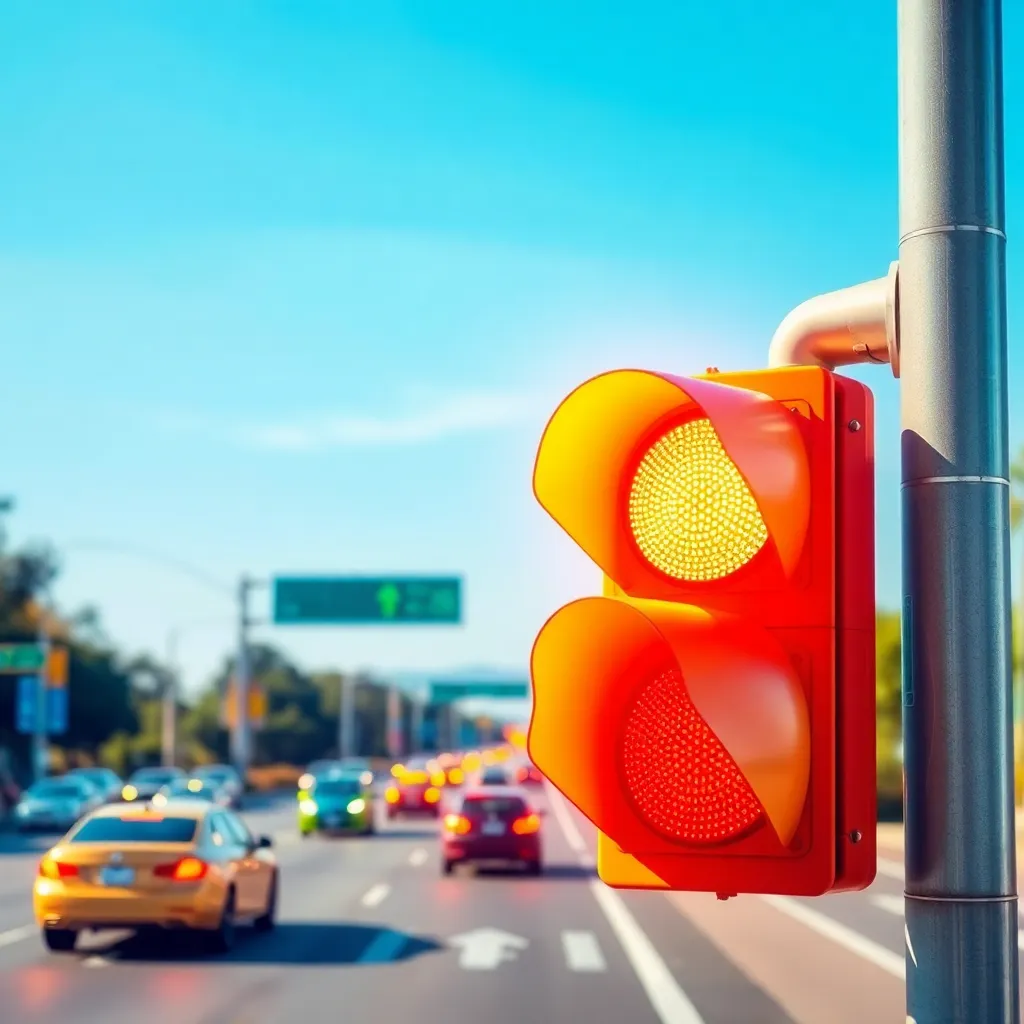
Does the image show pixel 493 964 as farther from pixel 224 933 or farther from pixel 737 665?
pixel 737 665

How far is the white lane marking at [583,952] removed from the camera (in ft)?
53.6

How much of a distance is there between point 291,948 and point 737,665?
1587 cm

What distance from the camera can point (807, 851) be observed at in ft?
9.29

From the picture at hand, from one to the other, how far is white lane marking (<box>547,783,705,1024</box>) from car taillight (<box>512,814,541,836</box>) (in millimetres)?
2011

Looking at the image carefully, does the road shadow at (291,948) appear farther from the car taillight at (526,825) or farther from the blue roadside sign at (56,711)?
the blue roadside sign at (56,711)

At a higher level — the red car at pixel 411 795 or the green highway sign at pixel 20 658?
the green highway sign at pixel 20 658

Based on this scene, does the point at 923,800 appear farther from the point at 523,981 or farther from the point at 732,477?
the point at 523,981

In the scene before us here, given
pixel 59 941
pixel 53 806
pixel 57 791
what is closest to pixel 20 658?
pixel 57 791

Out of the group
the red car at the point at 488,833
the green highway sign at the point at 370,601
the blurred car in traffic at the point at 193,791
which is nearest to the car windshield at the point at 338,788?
the blurred car in traffic at the point at 193,791

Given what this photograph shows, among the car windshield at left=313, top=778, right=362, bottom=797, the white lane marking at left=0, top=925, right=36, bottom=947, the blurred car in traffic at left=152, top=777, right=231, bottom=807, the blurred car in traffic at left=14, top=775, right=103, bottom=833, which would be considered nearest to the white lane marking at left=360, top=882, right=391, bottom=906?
the white lane marking at left=0, top=925, right=36, bottom=947

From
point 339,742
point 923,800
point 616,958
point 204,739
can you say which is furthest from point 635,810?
point 339,742

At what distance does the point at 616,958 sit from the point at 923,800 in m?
14.7

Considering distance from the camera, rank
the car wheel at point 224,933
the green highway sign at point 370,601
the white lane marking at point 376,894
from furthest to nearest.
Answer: the green highway sign at point 370,601
the white lane marking at point 376,894
the car wheel at point 224,933

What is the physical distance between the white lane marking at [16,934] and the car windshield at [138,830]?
1489 millimetres
